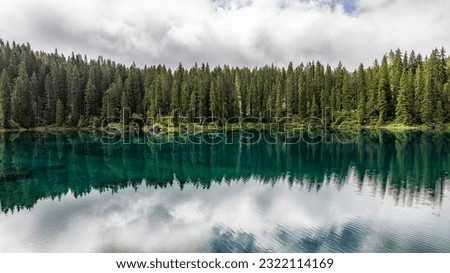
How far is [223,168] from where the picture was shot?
42781 millimetres

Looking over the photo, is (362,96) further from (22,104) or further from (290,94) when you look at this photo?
(22,104)

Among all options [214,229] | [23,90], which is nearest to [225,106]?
[23,90]

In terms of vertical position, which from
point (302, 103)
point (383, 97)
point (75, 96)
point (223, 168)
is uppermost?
point (75, 96)

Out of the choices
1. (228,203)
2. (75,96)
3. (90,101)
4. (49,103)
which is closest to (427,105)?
(228,203)

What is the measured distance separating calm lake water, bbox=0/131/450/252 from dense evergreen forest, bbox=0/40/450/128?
2080 inches

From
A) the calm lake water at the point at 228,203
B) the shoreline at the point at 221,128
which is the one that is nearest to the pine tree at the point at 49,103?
the shoreline at the point at 221,128

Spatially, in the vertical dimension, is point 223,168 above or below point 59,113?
below

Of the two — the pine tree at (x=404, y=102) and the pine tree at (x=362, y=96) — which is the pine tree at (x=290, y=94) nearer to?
the pine tree at (x=362, y=96)

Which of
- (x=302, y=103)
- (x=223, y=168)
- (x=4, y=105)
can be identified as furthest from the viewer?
(x=302, y=103)

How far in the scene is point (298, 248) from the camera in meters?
18.6

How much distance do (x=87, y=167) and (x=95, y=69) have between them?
91.0 metres

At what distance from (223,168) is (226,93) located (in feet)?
239

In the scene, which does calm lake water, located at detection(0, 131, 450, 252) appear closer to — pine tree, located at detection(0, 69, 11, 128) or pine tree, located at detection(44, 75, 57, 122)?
pine tree, located at detection(0, 69, 11, 128)

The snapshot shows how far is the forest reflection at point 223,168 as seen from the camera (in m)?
31.6
